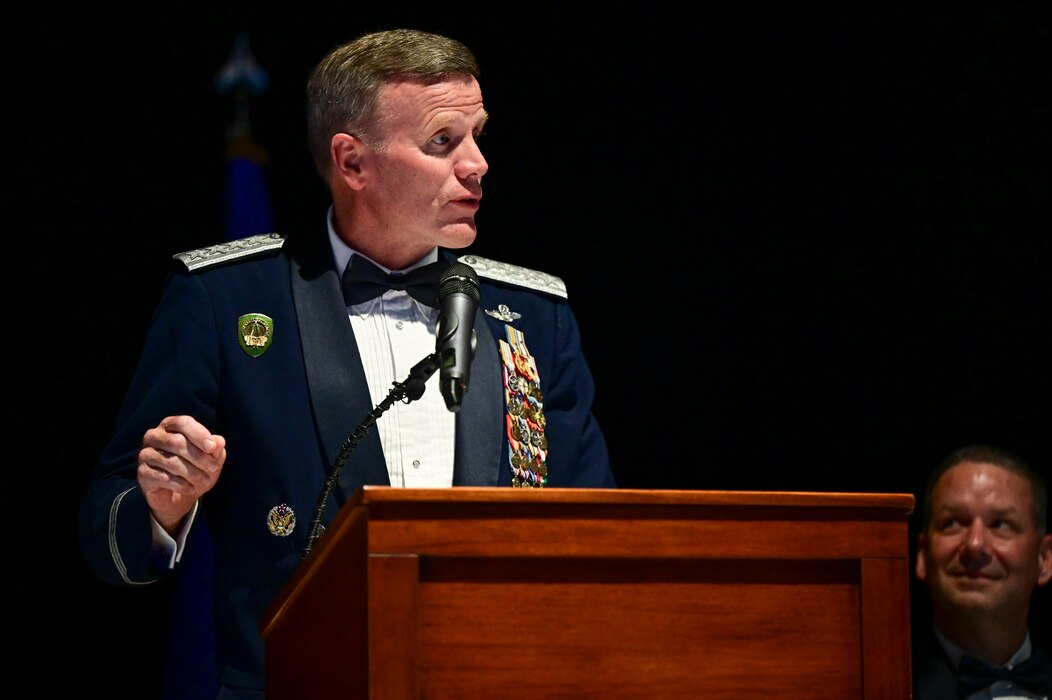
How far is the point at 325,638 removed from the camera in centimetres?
152

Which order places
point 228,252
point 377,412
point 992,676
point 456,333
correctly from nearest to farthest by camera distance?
1. point 456,333
2. point 377,412
3. point 228,252
4. point 992,676

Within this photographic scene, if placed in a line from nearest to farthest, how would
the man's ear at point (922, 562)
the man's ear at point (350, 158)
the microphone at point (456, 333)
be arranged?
the microphone at point (456, 333), the man's ear at point (350, 158), the man's ear at point (922, 562)

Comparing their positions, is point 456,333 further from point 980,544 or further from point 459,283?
point 980,544

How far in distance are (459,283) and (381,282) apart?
58 cm

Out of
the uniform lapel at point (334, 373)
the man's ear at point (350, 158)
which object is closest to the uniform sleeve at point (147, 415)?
the uniform lapel at point (334, 373)

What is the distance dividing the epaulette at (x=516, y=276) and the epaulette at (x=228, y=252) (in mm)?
351

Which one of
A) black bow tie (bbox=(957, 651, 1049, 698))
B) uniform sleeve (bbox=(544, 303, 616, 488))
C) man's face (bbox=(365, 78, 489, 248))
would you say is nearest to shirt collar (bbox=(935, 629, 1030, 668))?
black bow tie (bbox=(957, 651, 1049, 698))

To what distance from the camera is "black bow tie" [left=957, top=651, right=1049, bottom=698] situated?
3.07m

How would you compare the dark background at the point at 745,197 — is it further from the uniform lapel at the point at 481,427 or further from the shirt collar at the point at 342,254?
the uniform lapel at the point at 481,427

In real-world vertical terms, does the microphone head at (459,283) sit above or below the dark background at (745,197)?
below

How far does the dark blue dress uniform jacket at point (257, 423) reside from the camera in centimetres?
200

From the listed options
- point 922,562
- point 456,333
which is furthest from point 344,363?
point 922,562

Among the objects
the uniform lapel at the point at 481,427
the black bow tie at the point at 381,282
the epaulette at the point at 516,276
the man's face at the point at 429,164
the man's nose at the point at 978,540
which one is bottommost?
the man's nose at the point at 978,540

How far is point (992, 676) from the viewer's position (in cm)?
307
